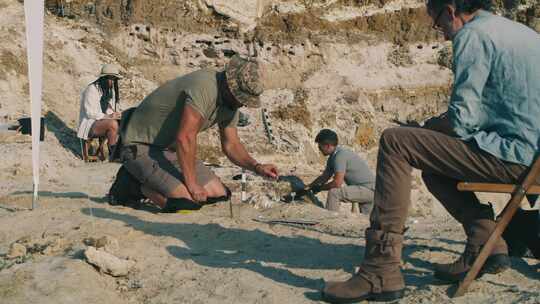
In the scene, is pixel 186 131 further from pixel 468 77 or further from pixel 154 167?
pixel 468 77

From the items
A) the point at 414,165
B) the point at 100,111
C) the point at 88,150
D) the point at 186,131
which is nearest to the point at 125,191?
the point at 186,131

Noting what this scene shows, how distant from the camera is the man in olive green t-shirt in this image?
552 centimetres

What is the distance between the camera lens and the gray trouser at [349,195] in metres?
8.34

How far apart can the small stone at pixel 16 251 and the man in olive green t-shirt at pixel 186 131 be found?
154 centimetres

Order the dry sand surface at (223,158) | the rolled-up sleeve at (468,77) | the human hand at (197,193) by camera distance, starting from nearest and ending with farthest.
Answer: the rolled-up sleeve at (468,77) → the dry sand surface at (223,158) → the human hand at (197,193)

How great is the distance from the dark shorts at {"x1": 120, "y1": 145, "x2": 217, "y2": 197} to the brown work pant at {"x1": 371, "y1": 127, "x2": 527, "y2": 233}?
283cm

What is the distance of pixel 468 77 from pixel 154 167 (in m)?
3.49

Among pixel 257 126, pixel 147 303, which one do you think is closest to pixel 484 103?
pixel 147 303

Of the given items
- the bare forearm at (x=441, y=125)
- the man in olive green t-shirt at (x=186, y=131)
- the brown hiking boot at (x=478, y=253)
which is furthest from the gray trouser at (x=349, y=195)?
the bare forearm at (x=441, y=125)

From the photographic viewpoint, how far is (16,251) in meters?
4.61

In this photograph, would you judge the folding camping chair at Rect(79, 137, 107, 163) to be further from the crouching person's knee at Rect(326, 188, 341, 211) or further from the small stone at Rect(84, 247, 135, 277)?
the small stone at Rect(84, 247, 135, 277)

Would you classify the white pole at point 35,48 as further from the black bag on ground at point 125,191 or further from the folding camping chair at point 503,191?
the folding camping chair at point 503,191

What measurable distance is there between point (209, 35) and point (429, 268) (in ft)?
43.0

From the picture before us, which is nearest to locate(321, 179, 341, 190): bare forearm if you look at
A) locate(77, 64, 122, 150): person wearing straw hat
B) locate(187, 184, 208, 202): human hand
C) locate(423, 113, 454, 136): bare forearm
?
locate(187, 184, 208, 202): human hand
